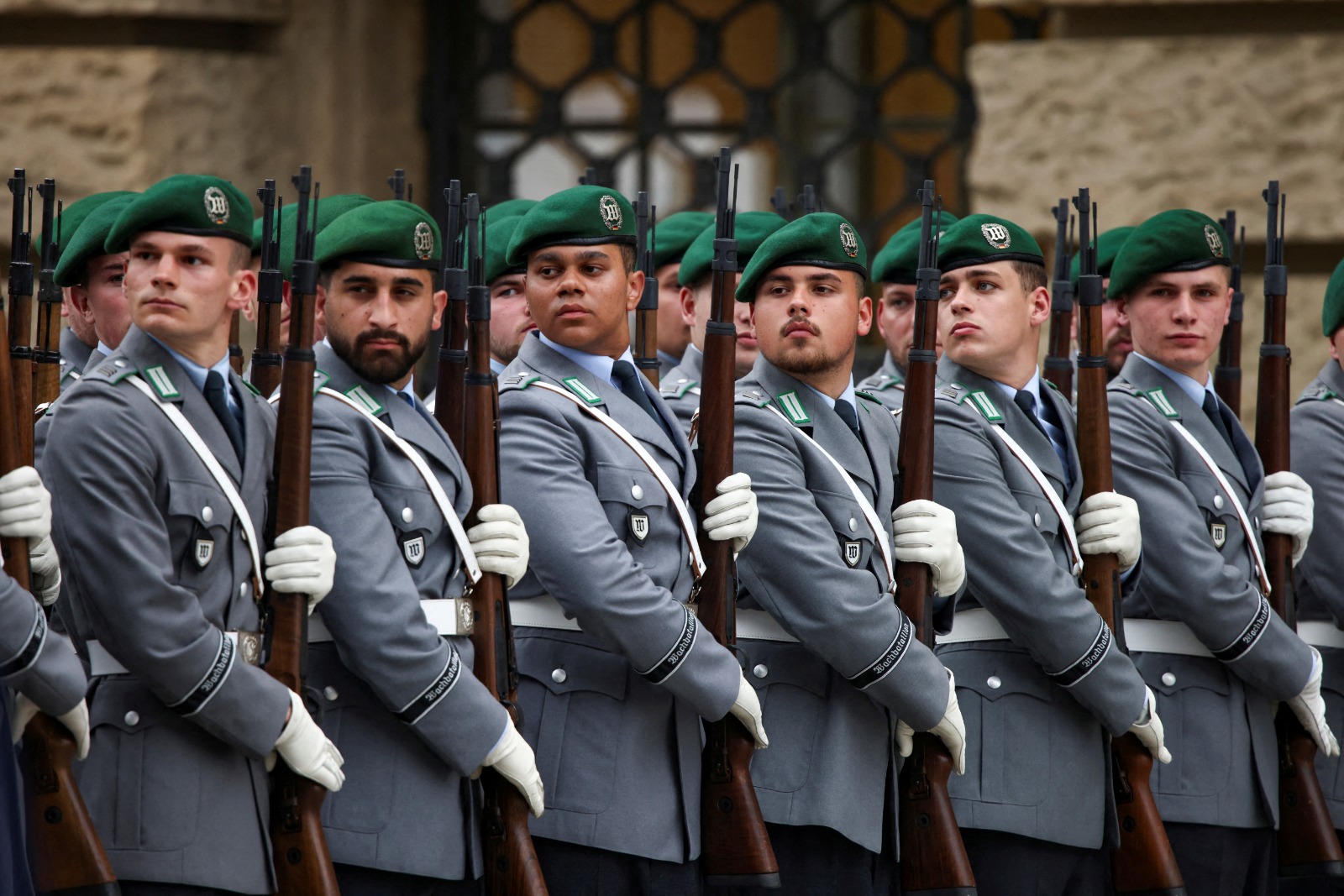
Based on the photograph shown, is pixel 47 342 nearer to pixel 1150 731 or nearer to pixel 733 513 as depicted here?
pixel 733 513

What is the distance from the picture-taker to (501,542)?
3.99 meters

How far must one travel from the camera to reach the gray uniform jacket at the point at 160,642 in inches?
137

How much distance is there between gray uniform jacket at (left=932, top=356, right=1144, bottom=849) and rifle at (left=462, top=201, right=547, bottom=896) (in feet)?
3.48

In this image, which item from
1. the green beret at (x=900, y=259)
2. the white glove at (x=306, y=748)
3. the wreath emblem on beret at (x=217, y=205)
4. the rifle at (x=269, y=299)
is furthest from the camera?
the green beret at (x=900, y=259)

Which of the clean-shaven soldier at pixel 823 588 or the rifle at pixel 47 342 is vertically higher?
the rifle at pixel 47 342

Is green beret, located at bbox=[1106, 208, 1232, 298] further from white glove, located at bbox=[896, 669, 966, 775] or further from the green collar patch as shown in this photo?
the green collar patch

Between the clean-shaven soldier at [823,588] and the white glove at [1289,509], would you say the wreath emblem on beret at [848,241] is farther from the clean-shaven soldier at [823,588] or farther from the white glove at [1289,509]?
the white glove at [1289,509]

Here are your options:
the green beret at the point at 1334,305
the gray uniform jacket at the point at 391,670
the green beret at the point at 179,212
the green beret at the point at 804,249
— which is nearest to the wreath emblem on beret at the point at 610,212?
the green beret at the point at 804,249

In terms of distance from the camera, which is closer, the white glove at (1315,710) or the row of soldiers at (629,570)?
the row of soldiers at (629,570)

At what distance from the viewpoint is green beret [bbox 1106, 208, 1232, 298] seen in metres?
5.20

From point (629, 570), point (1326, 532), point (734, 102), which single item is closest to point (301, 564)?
point (629, 570)

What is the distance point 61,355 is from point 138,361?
149 centimetres

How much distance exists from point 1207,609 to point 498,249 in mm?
1910

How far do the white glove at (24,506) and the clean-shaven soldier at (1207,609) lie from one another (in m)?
2.49
